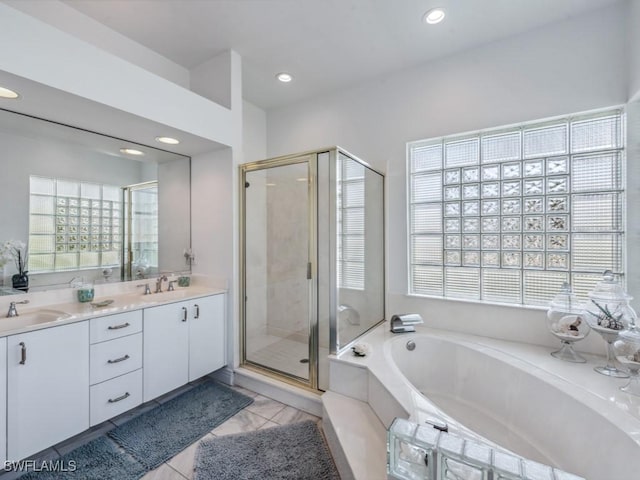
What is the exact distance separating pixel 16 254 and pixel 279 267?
1.86 m

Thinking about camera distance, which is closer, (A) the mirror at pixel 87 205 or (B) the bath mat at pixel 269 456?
(B) the bath mat at pixel 269 456

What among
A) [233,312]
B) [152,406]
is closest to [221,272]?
[233,312]

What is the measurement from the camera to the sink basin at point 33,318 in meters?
1.73

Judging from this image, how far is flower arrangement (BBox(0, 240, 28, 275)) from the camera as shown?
1.91m

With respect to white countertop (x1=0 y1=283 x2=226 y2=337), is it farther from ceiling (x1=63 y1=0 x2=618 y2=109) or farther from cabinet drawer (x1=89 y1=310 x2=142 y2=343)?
ceiling (x1=63 y1=0 x2=618 y2=109)

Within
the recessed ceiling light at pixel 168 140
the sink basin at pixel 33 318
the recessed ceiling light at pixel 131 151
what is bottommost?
the sink basin at pixel 33 318

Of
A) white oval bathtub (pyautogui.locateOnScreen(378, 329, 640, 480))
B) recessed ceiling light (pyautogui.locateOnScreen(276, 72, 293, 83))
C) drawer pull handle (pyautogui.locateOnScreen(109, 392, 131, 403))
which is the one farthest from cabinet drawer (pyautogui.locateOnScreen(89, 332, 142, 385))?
recessed ceiling light (pyautogui.locateOnScreen(276, 72, 293, 83))

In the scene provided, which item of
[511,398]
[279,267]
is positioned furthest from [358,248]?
[511,398]

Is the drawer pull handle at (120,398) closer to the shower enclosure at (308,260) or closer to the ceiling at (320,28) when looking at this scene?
the shower enclosure at (308,260)

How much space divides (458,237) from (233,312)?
85.3 inches

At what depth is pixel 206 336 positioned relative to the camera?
2.49 meters

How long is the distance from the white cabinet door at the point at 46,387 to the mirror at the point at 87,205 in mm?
664

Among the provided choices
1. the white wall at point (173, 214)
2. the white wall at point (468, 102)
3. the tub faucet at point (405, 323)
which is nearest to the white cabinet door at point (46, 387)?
the white wall at point (173, 214)

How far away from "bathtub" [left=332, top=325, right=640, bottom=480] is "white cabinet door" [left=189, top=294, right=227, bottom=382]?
1.17 meters
